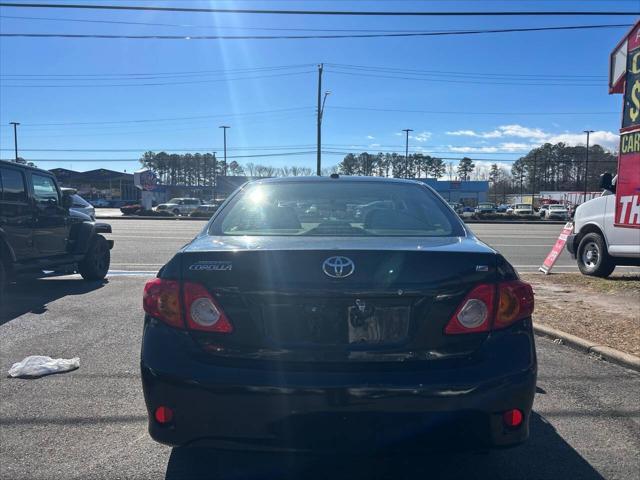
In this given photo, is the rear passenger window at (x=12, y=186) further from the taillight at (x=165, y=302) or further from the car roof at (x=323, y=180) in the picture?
the taillight at (x=165, y=302)

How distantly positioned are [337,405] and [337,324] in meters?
0.35

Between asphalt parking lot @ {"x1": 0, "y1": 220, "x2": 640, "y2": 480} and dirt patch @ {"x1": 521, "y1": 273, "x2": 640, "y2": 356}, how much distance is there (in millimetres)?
633

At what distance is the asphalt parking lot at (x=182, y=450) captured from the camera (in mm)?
3084

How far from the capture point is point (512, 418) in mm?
2473

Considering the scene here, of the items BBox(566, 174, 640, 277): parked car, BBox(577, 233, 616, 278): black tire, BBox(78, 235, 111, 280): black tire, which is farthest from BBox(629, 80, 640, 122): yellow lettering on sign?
BBox(78, 235, 111, 280): black tire

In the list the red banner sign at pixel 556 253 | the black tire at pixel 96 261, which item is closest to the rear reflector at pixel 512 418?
the black tire at pixel 96 261

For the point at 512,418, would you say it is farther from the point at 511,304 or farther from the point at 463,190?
the point at 463,190

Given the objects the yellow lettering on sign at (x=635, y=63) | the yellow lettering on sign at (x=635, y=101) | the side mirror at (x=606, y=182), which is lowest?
the side mirror at (x=606, y=182)

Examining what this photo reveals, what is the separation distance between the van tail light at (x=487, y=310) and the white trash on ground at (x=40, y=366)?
3.74 m

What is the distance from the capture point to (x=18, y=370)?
469cm

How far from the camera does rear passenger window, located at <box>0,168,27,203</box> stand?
7.62 meters

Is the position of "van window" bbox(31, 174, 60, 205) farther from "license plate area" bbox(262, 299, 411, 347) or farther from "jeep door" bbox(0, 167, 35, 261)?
"license plate area" bbox(262, 299, 411, 347)

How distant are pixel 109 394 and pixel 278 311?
2.47 meters

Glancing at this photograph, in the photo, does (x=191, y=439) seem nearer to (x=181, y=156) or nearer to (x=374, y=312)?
(x=374, y=312)
